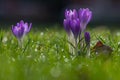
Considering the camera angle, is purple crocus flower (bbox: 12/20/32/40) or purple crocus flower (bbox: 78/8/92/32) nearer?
purple crocus flower (bbox: 78/8/92/32)

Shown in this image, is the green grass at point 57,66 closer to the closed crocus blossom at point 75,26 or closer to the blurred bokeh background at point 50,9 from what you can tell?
the closed crocus blossom at point 75,26

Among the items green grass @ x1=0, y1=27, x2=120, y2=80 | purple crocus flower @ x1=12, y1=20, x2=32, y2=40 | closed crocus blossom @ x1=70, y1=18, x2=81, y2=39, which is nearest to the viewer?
green grass @ x1=0, y1=27, x2=120, y2=80

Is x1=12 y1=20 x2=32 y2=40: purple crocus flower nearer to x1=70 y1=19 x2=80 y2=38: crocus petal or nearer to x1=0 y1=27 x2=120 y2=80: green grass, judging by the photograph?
x1=0 y1=27 x2=120 y2=80: green grass

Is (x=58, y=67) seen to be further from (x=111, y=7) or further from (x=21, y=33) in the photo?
(x=111, y=7)

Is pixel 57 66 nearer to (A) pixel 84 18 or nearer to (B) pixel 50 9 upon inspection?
(A) pixel 84 18

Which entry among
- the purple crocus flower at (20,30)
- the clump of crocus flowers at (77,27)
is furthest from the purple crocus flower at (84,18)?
the purple crocus flower at (20,30)

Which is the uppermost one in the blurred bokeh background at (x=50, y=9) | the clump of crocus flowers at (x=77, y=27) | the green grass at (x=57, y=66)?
the blurred bokeh background at (x=50, y=9)

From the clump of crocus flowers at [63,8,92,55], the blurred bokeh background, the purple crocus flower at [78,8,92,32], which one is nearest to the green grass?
the clump of crocus flowers at [63,8,92,55]

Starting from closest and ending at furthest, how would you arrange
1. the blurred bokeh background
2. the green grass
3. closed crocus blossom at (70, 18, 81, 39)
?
the green grass < closed crocus blossom at (70, 18, 81, 39) < the blurred bokeh background
